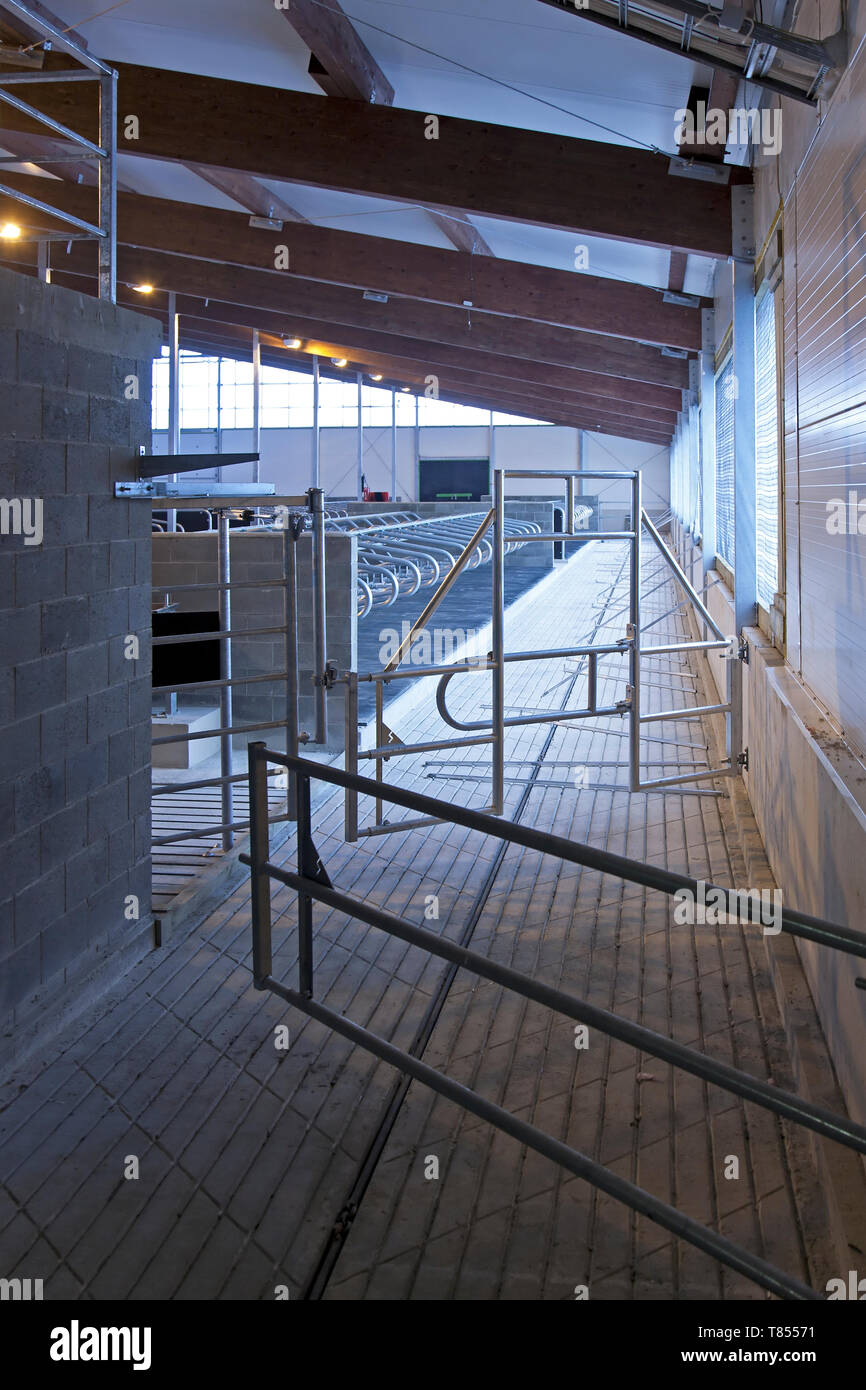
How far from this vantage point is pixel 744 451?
7090 mm

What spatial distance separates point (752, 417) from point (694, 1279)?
5.47 m

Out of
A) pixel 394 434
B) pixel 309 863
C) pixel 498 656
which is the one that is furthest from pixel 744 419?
pixel 394 434

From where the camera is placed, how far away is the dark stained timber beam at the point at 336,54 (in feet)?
21.5

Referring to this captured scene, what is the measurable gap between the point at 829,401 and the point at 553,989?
80.5 inches

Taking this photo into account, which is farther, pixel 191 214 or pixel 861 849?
pixel 191 214

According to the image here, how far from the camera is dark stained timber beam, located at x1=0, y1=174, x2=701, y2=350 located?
11320 mm

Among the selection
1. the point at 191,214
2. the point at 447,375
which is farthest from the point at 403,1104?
the point at 447,375

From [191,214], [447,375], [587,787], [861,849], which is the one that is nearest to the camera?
[861,849]

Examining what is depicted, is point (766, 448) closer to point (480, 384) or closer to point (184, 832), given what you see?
point (184, 832)

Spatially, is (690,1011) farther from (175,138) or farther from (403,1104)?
(175,138)

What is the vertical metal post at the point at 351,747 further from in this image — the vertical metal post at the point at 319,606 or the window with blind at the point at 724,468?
the window with blind at the point at 724,468

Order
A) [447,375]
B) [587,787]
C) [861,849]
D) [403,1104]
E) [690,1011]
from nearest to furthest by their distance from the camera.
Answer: [861,849], [403,1104], [690,1011], [587,787], [447,375]

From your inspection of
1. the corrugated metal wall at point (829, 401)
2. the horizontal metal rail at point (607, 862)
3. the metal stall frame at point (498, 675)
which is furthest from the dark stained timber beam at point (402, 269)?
the horizontal metal rail at point (607, 862)
